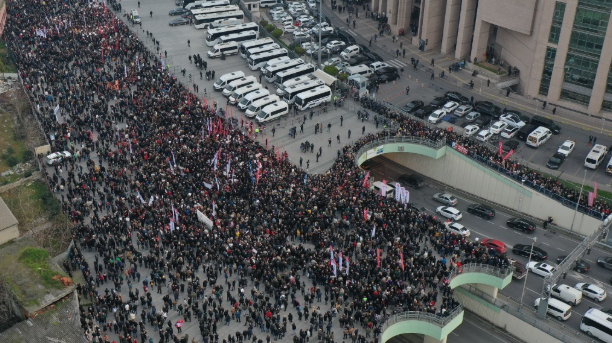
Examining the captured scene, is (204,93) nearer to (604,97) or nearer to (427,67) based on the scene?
(427,67)

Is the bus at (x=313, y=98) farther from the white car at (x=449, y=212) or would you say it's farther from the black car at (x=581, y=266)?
the black car at (x=581, y=266)

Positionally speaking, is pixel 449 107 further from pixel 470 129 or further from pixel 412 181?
pixel 412 181

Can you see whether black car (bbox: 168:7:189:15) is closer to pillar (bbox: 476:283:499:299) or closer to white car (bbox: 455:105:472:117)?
white car (bbox: 455:105:472:117)

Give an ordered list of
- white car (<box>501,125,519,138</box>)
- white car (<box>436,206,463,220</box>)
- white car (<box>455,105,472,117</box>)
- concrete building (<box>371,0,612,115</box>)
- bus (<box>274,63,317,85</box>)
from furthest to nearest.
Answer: bus (<box>274,63,317,85</box>) → white car (<box>455,105,472,117</box>) → concrete building (<box>371,0,612,115</box>) → white car (<box>501,125,519,138</box>) → white car (<box>436,206,463,220</box>)

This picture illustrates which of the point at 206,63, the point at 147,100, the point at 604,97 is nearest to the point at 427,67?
the point at 604,97

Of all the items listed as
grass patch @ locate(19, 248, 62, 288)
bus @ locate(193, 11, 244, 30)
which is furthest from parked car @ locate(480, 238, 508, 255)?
bus @ locate(193, 11, 244, 30)

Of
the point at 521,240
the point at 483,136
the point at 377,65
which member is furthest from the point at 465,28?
the point at 521,240
